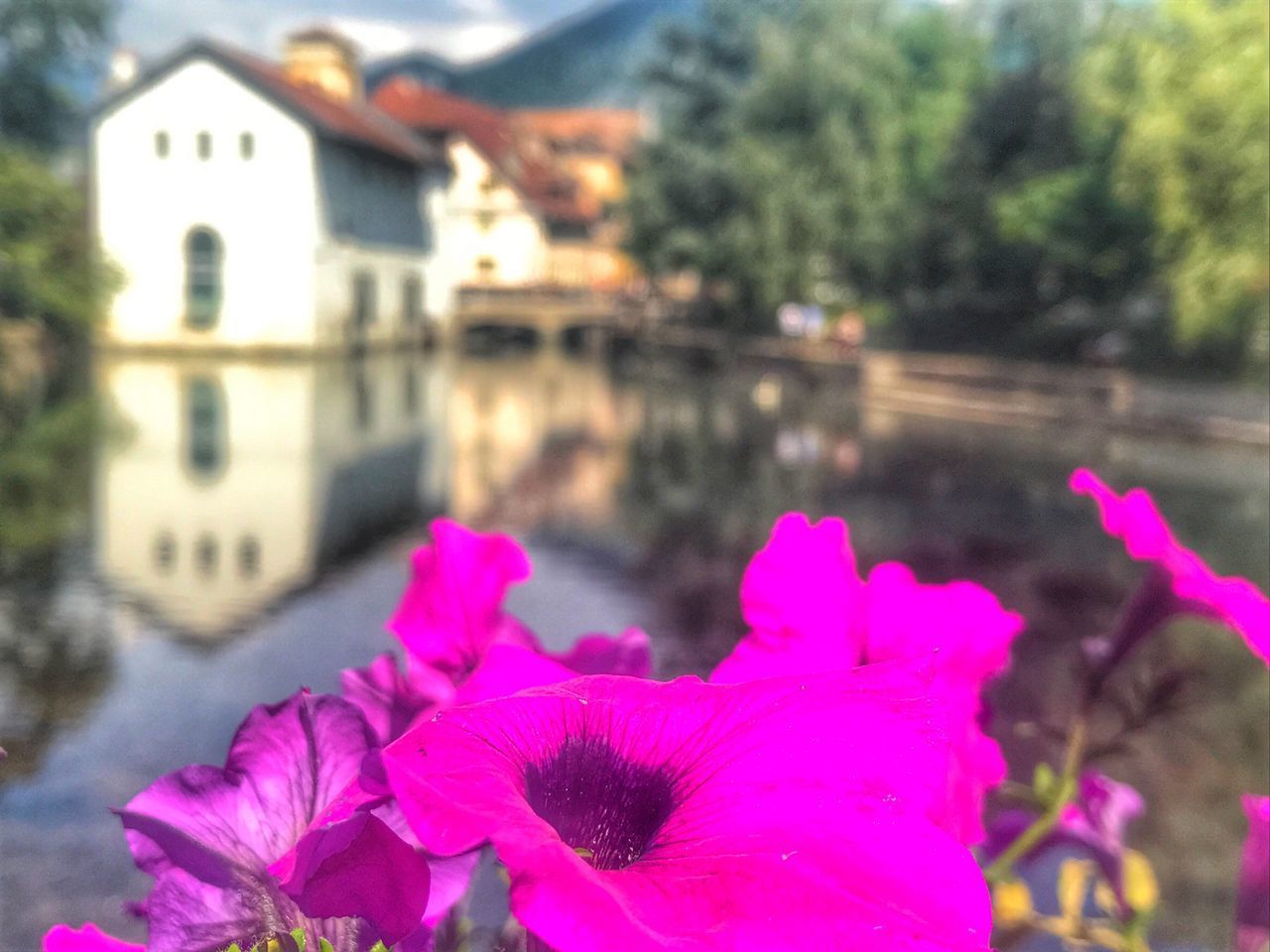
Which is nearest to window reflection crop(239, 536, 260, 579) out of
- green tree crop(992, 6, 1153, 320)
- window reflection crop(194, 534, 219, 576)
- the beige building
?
window reflection crop(194, 534, 219, 576)

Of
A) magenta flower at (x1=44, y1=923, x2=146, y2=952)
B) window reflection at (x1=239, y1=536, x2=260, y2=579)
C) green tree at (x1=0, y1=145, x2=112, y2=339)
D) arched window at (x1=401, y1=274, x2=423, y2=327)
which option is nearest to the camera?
magenta flower at (x1=44, y1=923, x2=146, y2=952)

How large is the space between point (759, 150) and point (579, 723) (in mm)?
13615

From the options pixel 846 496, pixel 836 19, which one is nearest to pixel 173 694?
pixel 846 496

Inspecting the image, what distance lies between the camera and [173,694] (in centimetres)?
387

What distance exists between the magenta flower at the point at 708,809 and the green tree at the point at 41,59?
107 centimetres

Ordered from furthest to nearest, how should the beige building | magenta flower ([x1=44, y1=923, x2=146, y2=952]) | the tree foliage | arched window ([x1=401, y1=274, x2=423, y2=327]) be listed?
the tree foliage → arched window ([x1=401, y1=274, x2=423, y2=327]) → the beige building → magenta flower ([x1=44, y1=923, x2=146, y2=952])

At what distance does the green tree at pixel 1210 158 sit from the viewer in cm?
205

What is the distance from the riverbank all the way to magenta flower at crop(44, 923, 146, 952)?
1.28 meters

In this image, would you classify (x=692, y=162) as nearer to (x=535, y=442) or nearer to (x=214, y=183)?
(x=535, y=442)

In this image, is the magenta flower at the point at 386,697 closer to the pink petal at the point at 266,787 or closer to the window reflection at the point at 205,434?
the pink petal at the point at 266,787

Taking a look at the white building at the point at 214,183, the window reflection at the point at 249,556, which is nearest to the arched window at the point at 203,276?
the white building at the point at 214,183

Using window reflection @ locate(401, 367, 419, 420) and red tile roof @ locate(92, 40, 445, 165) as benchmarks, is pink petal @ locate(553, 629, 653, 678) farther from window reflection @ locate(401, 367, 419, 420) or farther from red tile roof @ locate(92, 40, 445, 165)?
window reflection @ locate(401, 367, 419, 420)

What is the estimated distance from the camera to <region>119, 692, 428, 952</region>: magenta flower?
36 cm

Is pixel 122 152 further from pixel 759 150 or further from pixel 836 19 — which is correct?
pixel 759 150
